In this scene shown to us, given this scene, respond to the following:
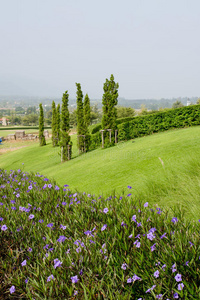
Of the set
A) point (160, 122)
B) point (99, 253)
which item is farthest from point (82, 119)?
point (99, 253)

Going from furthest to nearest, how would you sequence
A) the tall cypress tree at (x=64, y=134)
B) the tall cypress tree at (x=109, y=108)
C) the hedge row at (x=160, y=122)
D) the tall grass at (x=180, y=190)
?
the tall cypress tree at (x=64, y=134), the tall cypress tree at (x=109, y=108), the hedge row at (x=160, y=122), the tall grass at (x=180, y=190)

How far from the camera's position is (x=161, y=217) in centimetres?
277

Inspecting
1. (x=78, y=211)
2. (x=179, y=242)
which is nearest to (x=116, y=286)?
(x=179, y=242)

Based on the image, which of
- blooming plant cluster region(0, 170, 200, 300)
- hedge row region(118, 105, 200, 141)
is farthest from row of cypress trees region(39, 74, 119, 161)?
blooming plant cluster region(0, 170, 200, 300)

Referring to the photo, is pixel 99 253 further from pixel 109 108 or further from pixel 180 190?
pixel 109 108

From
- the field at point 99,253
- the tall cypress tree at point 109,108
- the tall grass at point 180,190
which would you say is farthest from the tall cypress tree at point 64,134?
the field at point 99,253

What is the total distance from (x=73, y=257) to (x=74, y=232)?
0.62m

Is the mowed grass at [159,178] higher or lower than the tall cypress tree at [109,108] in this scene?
lower

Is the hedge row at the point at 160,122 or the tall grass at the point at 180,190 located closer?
the tall grass at the point at 180,190

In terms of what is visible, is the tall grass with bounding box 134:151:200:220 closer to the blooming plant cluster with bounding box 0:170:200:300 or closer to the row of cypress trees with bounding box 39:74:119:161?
the blooming plant cluster with bounding box 0:170:200:300

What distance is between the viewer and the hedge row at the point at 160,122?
56.0 feet

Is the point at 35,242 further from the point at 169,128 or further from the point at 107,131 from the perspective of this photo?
the point at 169,128

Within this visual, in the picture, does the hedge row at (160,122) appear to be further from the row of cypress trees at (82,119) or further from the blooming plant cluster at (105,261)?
the blooming plant cluster at (105,261)

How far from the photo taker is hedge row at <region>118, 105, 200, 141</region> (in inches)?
672
